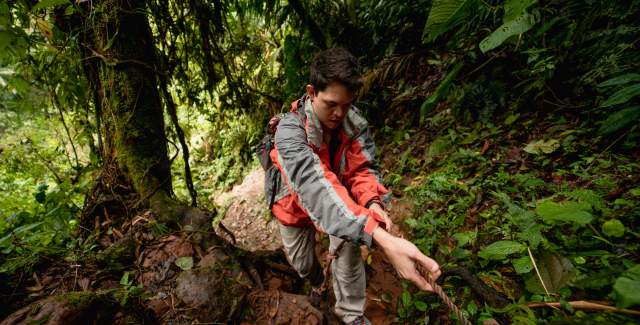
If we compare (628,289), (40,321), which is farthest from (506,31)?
(40,321)

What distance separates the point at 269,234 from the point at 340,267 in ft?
9.06

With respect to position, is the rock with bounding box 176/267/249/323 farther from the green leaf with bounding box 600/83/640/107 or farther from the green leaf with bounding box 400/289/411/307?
the green leaf with bounding box 600/83/640/107

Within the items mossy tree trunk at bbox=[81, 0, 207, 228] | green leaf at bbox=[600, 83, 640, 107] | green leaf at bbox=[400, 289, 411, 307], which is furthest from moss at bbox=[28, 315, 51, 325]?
green leaf at bbox=[600, 83, 640, 107]

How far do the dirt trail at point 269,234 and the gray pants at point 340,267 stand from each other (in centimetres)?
33

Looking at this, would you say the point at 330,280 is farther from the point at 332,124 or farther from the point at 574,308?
the point at 574,308

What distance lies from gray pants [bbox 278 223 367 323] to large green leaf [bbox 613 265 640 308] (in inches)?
52.3

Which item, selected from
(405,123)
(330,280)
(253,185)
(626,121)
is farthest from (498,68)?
(253,185)

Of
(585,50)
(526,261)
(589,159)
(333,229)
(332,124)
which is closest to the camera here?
(333,229)

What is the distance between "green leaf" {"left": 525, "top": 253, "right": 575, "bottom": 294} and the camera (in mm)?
1570

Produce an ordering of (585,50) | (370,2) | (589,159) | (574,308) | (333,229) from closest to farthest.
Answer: (574,308)
(333,229)
(589,159)
(585,50)
(370,2)

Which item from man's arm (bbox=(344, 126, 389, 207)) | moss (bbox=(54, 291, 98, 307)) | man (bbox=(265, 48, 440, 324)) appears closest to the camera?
moss (bbox=(54, 291, 98, 307))

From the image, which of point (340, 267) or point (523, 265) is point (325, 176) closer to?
point (340, 267)

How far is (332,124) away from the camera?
6.73ft

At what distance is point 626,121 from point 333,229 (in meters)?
2.29
